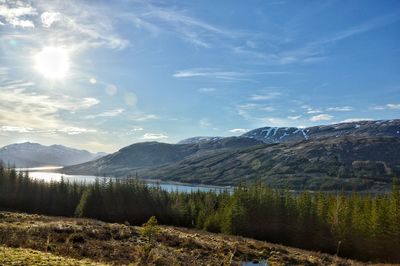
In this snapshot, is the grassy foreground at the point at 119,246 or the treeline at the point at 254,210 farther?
the treeline at the point at 254,210

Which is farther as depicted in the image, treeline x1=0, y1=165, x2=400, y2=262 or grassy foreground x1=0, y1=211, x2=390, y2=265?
treeline x1=0, y1=165, x2=400, y2=262

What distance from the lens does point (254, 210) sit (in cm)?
10075

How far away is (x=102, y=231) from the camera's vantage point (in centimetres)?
4247

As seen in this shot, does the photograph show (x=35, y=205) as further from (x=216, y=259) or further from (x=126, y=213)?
(x=216, y=259)

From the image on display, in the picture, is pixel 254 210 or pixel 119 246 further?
pixel 254 210

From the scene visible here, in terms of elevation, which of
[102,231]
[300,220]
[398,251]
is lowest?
[398,251]

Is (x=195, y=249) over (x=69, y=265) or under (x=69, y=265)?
under

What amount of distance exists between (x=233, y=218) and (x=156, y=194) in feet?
131

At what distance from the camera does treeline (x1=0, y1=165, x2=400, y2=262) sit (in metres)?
86.4

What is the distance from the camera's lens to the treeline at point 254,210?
8638 cm

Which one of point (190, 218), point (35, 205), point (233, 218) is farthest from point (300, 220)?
point (35, 205)

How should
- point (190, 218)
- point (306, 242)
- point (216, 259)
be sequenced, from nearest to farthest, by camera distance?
point (216, 259) < point (306, 242) < point (190, 218)

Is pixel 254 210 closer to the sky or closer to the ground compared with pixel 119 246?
closer to the ground

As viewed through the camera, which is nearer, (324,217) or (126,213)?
(324,217)
